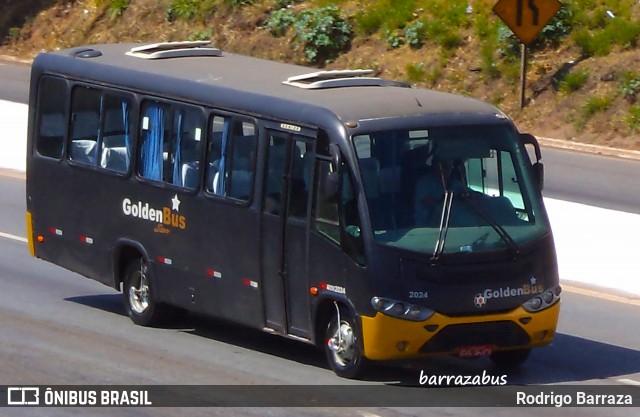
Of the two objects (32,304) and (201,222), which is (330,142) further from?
(32,304)

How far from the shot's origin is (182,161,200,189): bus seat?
1257 centimetres

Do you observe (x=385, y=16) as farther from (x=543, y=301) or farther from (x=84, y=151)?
(x=543, y=301)

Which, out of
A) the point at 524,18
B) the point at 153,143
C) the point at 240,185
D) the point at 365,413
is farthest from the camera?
the point at 524,18

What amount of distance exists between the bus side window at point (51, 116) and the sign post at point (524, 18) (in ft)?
60.5

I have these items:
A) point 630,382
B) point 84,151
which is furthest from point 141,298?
point 630,382

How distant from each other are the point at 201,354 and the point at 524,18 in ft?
68.9

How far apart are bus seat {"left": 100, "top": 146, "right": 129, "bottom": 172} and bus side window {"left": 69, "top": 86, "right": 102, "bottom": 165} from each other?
0.55 ft

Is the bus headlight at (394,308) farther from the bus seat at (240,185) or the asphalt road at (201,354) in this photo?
the bus seat at (240,185)

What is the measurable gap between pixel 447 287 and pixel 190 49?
5057mm

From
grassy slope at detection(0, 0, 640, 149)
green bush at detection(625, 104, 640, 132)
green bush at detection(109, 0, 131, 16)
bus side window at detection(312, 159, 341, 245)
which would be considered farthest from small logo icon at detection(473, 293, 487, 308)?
green bush at detection(109, 0, 131, 16)

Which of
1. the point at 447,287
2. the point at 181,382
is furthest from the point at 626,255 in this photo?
the point at 181,382

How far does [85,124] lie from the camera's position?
1390 cm

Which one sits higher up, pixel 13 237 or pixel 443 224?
pixel 443 224

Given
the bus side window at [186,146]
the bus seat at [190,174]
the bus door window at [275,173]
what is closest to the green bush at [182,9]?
the bus side window at [186,146]
